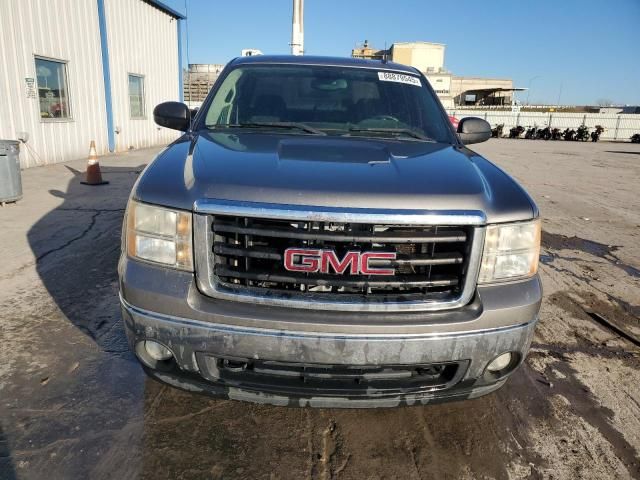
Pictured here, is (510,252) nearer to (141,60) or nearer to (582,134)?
(141,60)

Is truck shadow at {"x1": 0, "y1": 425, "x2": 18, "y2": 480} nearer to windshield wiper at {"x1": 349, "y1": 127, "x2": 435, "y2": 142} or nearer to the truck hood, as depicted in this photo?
the truck hood

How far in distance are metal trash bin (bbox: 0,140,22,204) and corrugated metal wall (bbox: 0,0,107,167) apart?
3.70 metres

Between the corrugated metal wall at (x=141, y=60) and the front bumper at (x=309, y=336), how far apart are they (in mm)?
13730

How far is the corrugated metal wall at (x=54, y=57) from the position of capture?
945cm

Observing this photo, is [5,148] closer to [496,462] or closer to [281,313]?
[281,313]

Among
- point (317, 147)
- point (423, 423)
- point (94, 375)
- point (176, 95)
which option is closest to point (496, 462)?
point (423, 423)

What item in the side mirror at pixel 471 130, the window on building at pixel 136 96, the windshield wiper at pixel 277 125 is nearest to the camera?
the windshield wiper at pixel 277 125

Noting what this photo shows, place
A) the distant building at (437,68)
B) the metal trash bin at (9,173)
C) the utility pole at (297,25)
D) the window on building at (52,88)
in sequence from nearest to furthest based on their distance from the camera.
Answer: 1. the metal trash bin at (9,173)
2. the window on building at (52,88)
3. the utility pole at (297,25)
4. the distant building at (437,68)

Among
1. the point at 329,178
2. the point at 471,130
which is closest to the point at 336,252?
the point at 329,178

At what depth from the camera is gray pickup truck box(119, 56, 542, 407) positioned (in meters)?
1.81

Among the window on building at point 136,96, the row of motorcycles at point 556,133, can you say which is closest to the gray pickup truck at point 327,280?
the window on building at point 136,96

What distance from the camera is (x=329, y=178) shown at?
1939 millimetres

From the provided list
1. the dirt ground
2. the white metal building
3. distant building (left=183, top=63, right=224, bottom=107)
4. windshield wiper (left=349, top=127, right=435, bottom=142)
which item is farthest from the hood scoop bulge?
distant building (left=183, top=63, right=224, bottom=107)

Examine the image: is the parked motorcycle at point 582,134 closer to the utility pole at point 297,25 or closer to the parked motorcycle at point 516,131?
the parked motorcycle at point 516,131
